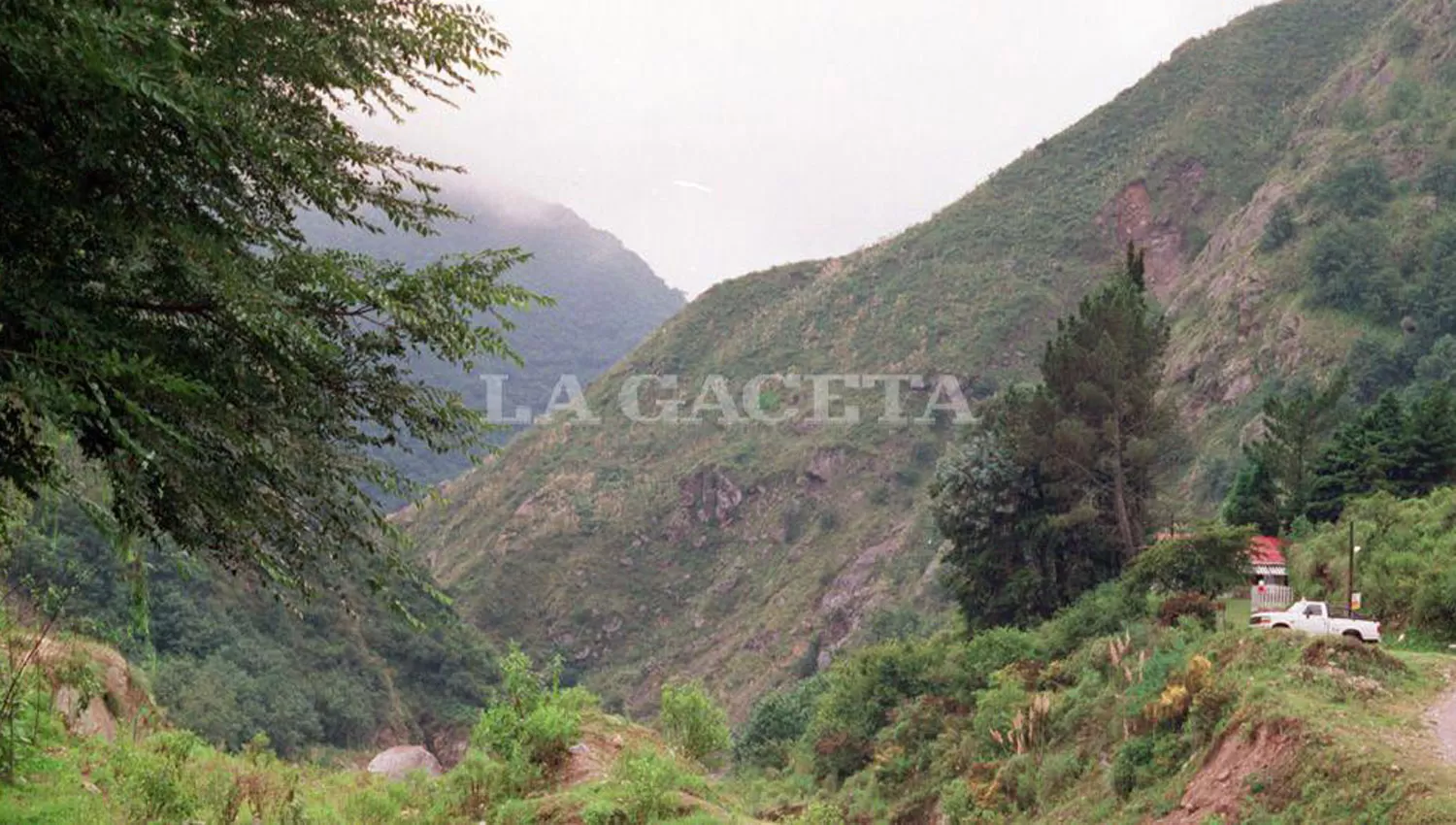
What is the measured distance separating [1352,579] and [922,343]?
6298cm

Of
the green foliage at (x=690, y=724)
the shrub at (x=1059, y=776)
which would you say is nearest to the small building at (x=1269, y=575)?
the shrub at (x=1059, y=776)

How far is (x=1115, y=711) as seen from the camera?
18516mm

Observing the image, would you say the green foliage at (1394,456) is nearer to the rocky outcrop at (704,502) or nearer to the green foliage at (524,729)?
the green foliage at (524,729)

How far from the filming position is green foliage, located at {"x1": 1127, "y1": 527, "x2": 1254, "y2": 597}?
24391mm

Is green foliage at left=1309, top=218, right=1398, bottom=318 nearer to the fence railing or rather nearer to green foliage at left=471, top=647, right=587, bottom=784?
the fence railing

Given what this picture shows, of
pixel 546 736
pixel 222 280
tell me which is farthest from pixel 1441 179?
pixel 222 280

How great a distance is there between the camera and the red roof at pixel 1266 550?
2602 cm

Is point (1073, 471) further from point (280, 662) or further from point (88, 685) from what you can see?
point (280, 662)

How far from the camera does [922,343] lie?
83.9 m

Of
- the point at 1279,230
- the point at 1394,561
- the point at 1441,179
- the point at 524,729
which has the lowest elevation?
the point at 1394,561

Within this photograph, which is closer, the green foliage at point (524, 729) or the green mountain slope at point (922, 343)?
the green foliage at point (524, 729)

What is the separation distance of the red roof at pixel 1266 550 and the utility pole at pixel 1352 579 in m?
2.51

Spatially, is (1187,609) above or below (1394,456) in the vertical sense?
below

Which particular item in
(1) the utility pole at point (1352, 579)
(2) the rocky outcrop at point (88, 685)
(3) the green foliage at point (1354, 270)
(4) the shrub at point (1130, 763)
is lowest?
(4) the shrub at point (1130, 763)
